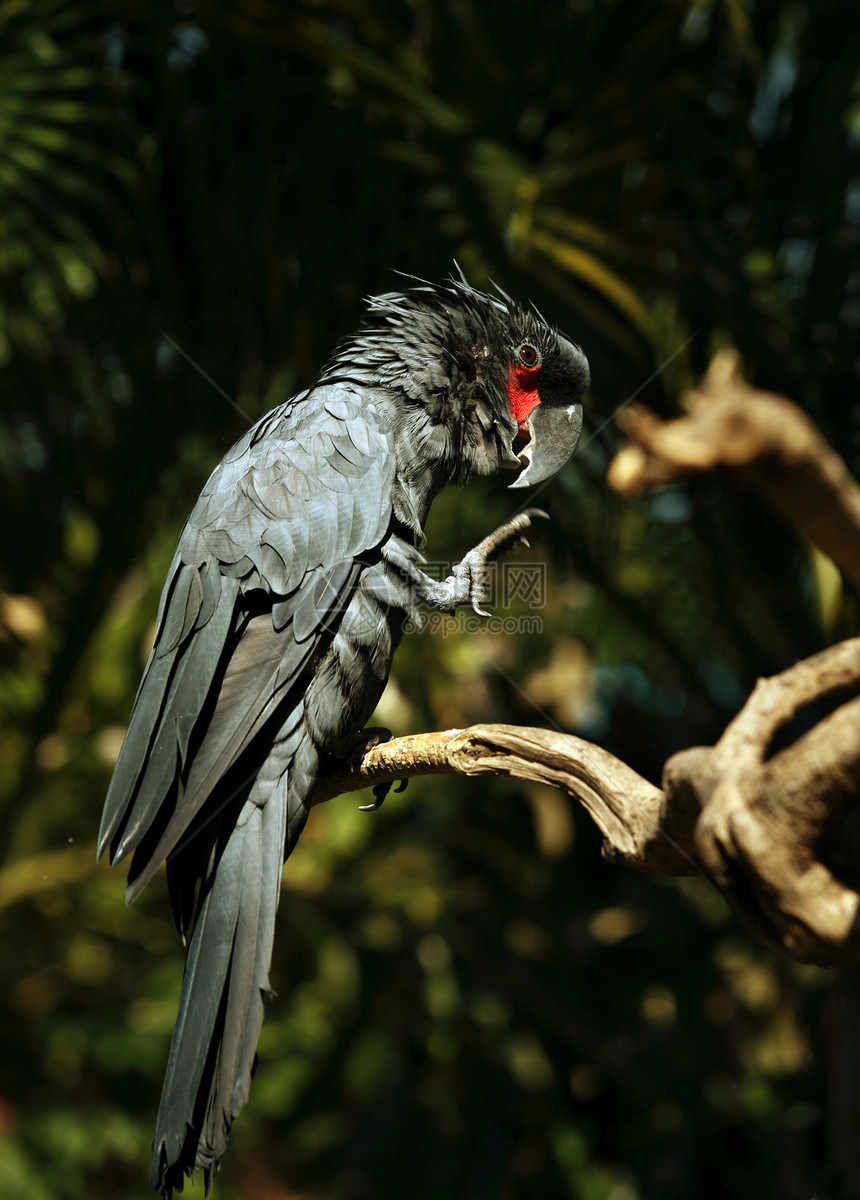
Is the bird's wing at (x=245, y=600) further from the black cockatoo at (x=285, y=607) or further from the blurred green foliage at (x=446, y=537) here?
the blurred green foliage at (x=446, y=537)

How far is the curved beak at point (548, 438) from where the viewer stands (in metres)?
1.49

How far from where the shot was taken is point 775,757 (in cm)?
73

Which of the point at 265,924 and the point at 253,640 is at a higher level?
the point at 253,640

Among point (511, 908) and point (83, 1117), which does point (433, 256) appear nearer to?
point (511, 908)

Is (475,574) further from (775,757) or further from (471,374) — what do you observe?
(775,757)

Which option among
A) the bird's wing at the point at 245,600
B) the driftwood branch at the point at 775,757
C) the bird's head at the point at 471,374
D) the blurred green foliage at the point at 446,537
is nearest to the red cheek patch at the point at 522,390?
the bird's head at the point at 471,374

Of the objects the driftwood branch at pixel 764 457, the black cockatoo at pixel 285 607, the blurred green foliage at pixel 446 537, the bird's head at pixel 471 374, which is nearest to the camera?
the driftwood branch at pixel 764 457

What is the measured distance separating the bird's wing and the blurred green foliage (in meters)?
0.57

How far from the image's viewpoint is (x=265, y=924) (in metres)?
1.16

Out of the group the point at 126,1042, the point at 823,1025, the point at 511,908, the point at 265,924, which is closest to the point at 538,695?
the point at 511,908

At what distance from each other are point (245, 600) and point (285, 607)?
0.19ft

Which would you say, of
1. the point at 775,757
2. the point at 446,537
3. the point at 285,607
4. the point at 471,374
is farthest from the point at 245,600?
the point at 446,537

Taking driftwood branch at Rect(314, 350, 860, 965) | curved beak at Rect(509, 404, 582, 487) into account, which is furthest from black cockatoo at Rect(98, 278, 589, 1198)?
driftwood branch at Rect(314, 350, 860, 965)

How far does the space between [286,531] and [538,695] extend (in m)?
1.94
